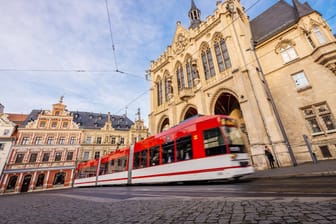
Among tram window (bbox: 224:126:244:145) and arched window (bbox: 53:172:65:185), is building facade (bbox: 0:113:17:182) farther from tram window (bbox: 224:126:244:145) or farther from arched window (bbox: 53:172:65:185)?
tram window (bbox: 224:126:244:145)

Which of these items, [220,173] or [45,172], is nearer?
[220,173]

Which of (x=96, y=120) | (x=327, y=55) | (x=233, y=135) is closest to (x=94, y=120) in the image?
(x=96, y=120)

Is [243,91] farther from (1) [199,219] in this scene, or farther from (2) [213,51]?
(1) [199,219]

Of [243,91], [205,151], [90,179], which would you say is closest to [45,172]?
[90,179]

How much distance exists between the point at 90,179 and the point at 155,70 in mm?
17522

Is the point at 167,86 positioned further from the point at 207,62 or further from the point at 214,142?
the point at 214,142

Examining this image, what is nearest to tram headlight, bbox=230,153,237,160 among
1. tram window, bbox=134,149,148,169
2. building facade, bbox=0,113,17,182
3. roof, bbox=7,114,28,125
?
tram window, bbox=134,149,148,169

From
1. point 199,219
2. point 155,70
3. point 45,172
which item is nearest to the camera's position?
point 199,219

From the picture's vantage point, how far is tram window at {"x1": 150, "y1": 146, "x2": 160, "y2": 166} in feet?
29.8

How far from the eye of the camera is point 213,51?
16.6 meters

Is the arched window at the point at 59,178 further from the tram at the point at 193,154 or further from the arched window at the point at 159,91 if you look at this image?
the tram at the point at 193,154

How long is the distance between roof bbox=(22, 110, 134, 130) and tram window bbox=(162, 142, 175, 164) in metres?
30.2

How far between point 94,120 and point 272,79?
36.7 m

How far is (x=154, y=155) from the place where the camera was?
9.37 metres
